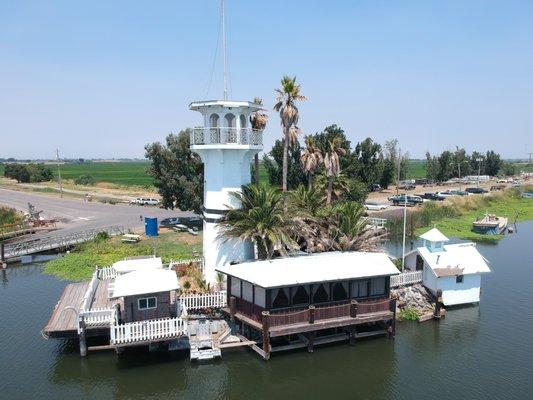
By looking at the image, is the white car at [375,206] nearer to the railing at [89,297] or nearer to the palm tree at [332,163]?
the palm tree at [332,163]

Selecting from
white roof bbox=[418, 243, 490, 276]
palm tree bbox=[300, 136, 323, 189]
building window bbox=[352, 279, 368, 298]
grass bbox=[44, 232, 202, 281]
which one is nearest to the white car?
grass bbox=[44, 232, 202, 281]

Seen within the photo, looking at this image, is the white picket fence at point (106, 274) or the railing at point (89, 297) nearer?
the railing at point (89, 297)

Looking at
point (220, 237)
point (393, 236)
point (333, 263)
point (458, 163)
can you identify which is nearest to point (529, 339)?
point (333, 263)

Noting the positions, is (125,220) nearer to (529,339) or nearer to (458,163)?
(529,339)

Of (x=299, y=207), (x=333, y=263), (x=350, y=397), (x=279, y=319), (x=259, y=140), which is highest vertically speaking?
(x=259, y=140)

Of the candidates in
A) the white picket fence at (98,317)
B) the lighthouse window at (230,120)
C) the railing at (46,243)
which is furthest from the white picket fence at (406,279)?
the railing at (46,243)

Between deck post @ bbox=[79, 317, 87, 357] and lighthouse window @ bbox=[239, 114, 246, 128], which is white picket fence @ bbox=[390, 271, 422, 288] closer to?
lighthouse window @ bbox=[239, 114, 246, 128]
